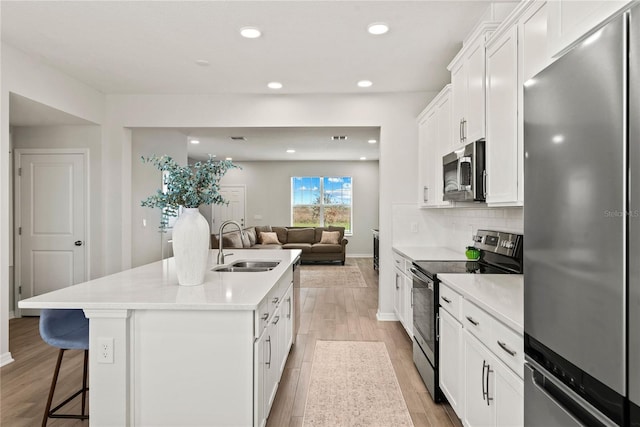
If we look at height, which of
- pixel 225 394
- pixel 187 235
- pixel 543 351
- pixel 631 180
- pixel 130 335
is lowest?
pixel 225 394

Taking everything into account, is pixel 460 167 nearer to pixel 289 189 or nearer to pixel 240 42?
pixel 240 42

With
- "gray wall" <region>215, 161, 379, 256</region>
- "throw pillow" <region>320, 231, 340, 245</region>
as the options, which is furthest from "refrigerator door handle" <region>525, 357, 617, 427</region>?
"gray wall" <region>215, 161, 379, 256</region>

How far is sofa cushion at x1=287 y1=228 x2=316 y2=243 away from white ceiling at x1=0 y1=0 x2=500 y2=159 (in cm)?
572

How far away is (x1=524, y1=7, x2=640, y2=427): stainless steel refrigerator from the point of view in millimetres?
817

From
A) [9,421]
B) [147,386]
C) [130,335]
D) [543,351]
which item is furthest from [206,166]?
[9,421]

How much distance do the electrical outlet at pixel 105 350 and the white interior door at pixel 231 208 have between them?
8.78m

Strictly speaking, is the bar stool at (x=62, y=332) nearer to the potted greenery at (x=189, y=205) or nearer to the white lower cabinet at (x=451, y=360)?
the potted greenery at (x=189, y=205)

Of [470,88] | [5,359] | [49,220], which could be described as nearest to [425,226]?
[470,88]

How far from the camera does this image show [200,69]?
3.81m

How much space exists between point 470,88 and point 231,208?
8.71 meters

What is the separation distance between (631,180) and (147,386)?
2.02m

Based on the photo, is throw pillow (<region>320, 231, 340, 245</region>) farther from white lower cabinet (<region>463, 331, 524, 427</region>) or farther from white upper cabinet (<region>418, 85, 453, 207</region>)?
white lower cabinet (<region>463, 331, 524, 427</region>)

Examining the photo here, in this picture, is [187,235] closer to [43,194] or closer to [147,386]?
[147,386]

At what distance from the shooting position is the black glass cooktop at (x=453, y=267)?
263 centimetres
